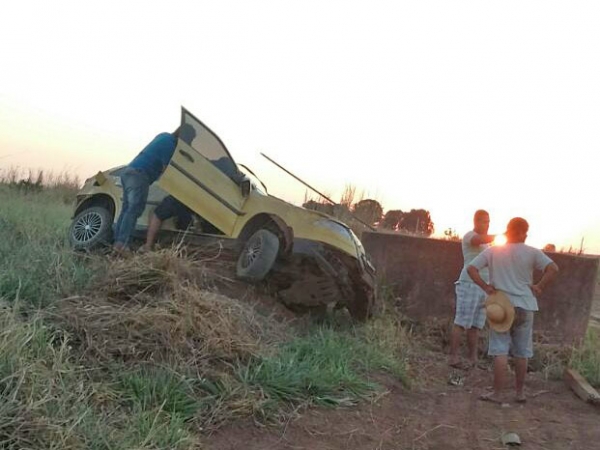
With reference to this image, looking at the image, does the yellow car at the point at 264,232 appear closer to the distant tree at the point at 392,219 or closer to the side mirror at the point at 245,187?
the side mirror at the point at 245,187

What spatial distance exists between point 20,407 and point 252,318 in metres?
2.80

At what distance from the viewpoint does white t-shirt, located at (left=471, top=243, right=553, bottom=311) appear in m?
5.95

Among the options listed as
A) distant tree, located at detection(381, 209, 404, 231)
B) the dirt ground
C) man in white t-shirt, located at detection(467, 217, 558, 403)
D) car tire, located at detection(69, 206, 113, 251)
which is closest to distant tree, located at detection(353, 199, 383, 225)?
distant tree, located at detection(381, 209, 404, 231)

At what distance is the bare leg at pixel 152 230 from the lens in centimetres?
697

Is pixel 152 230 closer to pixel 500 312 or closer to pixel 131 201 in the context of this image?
pixel 131 201

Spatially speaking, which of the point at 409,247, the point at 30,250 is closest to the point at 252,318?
the point at 30,250

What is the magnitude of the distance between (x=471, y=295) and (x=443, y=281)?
1708 mm

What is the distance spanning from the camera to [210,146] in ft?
23.7

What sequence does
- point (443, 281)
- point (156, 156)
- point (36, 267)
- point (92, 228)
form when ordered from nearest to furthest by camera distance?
1. point (36, 267)
2. point (156, 156)
3. point (92, 228)
4. point (443, 281)

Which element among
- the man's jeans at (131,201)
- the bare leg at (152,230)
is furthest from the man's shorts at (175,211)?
the man's jeans at (131,201)

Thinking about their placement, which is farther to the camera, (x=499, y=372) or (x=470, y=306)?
(x=470, y=306)

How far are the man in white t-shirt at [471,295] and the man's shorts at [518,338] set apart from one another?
1.15 meters

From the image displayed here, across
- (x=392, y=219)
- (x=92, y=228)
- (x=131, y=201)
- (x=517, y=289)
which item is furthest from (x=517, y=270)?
(x=392, y=219)

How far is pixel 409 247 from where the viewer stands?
29.8 ft
